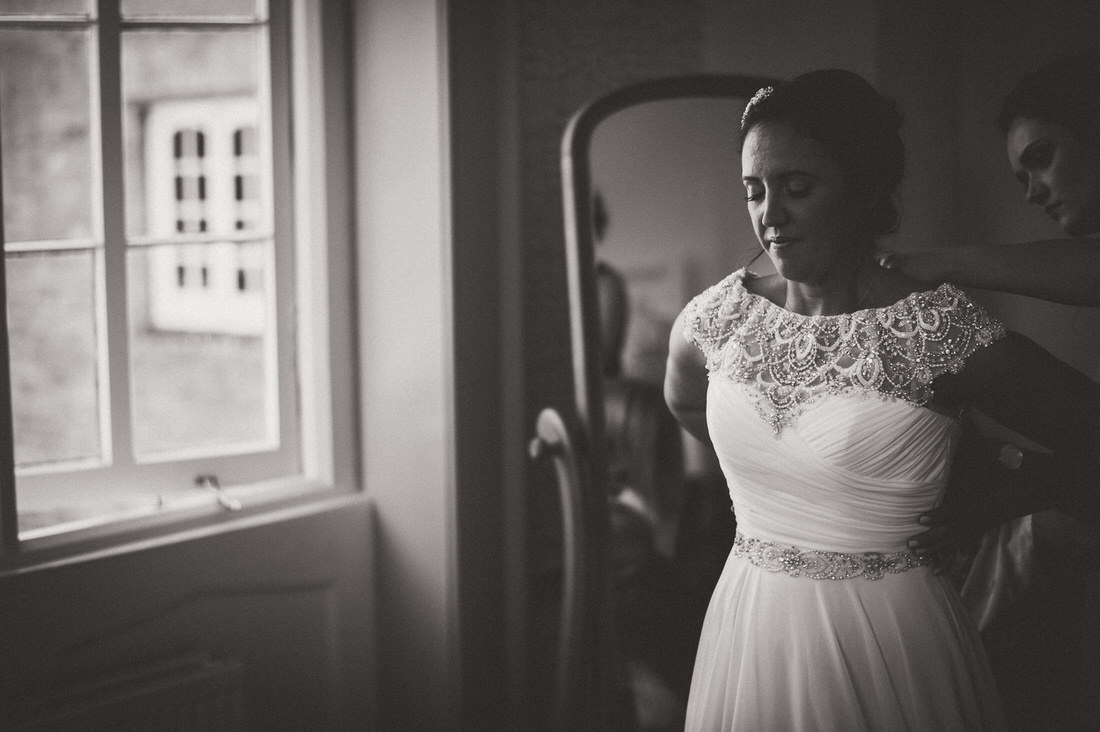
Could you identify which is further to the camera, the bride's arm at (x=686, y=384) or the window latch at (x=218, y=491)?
the window latch at (x=218, y=491)

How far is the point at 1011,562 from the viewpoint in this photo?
102 cm

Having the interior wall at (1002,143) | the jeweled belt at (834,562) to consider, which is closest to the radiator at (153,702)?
the jeweled belt at (834,562)

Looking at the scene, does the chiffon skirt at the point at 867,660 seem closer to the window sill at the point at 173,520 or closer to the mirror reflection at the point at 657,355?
the mirror reflection at the point at 657,355

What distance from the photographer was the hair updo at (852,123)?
0.87 metres

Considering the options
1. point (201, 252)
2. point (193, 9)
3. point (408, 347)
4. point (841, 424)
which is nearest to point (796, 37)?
point (841, 424)

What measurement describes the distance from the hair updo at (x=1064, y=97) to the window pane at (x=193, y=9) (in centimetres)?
143

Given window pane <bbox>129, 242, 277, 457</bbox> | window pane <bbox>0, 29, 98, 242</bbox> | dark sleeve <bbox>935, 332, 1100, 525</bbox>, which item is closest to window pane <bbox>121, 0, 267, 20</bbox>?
window pane <bbox>0, 29, 98, 242</bbox>

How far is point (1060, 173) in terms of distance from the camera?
0.95 m

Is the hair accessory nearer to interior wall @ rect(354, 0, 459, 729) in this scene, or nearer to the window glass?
interior wall @ rect(354, 0, 459, 729)

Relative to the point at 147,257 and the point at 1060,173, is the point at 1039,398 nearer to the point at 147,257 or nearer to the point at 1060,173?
the point at 1060,173

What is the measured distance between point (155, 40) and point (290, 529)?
95 centimetres

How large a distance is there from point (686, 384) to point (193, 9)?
1314 mm

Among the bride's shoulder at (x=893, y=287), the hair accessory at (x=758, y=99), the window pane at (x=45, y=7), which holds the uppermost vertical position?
the window pane at (x=45, y=7)

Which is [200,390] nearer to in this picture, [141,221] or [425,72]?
[141,221]
